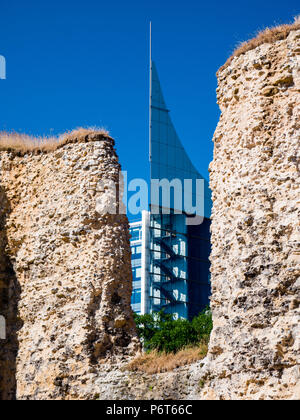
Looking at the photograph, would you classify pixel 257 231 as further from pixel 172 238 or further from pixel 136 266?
pixel 136 266

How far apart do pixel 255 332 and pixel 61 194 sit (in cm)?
620

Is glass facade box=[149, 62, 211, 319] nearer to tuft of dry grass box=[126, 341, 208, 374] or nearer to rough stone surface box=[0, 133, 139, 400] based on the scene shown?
rough stone surface box=[0, 133, 139, 400]

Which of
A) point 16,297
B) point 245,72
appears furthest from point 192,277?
point 245,72

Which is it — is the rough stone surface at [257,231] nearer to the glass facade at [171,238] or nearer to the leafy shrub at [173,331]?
the leafy shrub at [173,331]

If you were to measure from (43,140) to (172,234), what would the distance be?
38.1m

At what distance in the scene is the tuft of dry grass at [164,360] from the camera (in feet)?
37.4

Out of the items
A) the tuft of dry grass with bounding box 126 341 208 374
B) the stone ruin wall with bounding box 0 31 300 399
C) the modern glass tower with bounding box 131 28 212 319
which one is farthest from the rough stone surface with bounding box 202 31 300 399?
the modern glass tower with bounding box 131 28 212 319

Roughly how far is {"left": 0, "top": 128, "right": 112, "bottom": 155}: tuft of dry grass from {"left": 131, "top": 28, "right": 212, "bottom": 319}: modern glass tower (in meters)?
34.2

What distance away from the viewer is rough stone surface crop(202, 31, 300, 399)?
9.46 metres

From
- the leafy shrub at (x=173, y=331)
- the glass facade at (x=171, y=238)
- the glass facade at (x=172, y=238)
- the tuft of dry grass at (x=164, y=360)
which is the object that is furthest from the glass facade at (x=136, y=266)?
the tuft of dry grass at (x=164, y=360)

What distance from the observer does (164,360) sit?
11.8 meters

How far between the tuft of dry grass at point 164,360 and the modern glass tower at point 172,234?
38.4 metres

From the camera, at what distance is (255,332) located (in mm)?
9719

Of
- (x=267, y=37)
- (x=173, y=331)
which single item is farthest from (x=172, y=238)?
(x=267, y=37)
